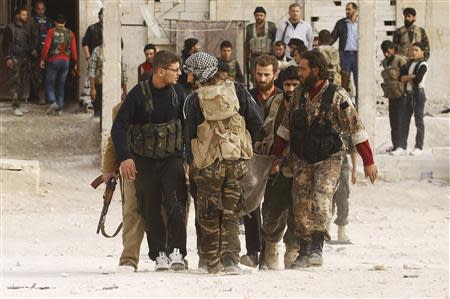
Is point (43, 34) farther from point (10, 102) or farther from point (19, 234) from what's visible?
point (19, 234)

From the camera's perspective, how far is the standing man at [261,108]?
1142 centimetres

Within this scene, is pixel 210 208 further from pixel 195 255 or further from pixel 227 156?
pixel 195 255

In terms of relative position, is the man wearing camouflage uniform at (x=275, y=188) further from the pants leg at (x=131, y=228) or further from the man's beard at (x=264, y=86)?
the pants leg at (x=131, y=228)

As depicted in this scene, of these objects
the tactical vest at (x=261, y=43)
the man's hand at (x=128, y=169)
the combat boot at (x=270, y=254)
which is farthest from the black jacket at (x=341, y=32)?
the man's hand at (x=128, y=169)

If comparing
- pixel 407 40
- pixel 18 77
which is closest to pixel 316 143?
pixel 407 40

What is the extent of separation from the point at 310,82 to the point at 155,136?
1133 millimetres

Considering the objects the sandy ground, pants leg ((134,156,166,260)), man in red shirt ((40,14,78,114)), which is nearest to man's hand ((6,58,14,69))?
man in red shirt ((40,14,78,114))

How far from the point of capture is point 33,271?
12039mm

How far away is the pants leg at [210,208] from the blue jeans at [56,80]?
11.0 meters

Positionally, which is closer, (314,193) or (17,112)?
(314,193)

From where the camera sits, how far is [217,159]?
35.4 ft

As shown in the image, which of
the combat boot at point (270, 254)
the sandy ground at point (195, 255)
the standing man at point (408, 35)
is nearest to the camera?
the sandy ground at point (195, 255)

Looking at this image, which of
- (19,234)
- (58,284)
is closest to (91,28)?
(19,234)

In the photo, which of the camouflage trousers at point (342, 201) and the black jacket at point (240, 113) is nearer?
the black jacket at point (240, 113)
